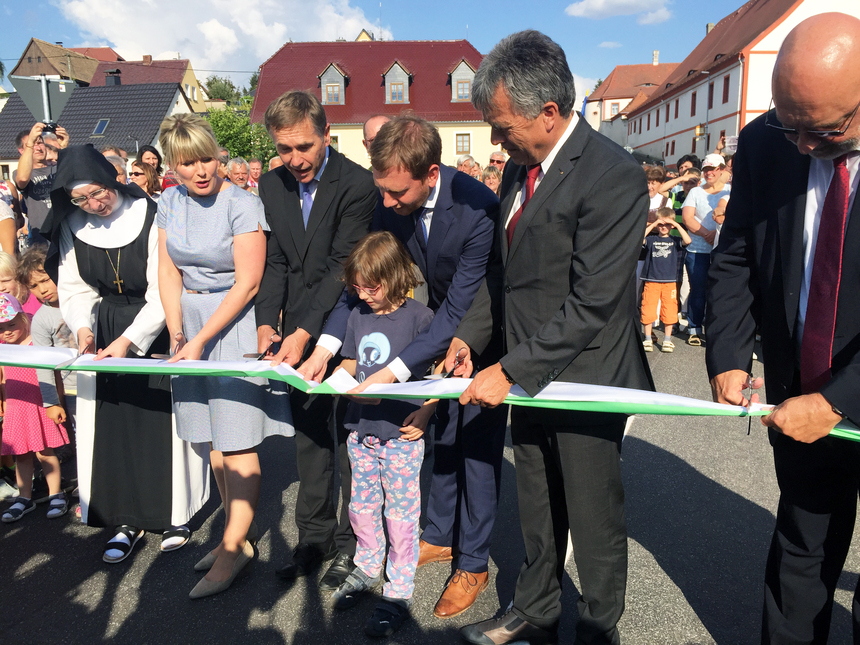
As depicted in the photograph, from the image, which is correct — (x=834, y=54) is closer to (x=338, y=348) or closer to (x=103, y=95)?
(x=338, y=348)

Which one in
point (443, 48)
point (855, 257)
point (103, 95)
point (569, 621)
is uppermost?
point (443, 48)

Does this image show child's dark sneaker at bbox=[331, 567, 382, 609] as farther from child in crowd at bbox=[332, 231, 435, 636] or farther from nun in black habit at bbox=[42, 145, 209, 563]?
nun in black habit at bbox=[42, 145, 209, 563]

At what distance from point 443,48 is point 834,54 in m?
46.4

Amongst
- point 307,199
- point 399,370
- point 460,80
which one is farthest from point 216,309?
point 460,80

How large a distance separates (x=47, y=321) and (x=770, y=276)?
425 centimetres

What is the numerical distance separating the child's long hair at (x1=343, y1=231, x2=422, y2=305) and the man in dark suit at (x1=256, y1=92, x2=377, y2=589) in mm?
349

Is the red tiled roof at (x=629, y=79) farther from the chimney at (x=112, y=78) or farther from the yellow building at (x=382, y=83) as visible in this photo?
the chimney at (x=112, y=78)

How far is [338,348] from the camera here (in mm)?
3186

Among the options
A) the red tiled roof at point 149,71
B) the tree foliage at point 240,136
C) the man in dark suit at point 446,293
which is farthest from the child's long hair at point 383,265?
the red tiled roof at point 149,71

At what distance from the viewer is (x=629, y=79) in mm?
74375

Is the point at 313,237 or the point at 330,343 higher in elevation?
the point at 313,237

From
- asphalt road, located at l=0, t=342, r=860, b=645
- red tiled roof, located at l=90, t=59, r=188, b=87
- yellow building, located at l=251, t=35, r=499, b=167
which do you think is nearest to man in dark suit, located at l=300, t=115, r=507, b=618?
asphalt road, located at l=0, t=342, r=860, b=645

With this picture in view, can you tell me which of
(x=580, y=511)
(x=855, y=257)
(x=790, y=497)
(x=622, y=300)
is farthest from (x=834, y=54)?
(x=580, y=511)

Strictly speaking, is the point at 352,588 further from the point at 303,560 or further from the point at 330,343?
the point at 330,343
